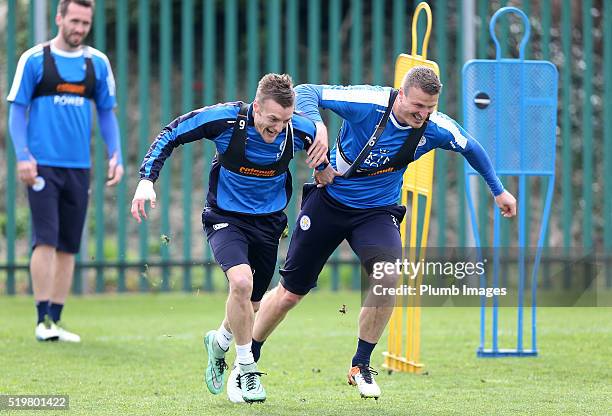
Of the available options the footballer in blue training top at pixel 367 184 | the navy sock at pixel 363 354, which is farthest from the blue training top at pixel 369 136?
the navy sock at pixel 363 354

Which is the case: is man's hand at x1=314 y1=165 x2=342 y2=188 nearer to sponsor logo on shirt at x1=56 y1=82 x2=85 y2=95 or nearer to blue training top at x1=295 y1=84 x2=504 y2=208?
blue training top at x1=295 y1=84 x2=504 y2=208

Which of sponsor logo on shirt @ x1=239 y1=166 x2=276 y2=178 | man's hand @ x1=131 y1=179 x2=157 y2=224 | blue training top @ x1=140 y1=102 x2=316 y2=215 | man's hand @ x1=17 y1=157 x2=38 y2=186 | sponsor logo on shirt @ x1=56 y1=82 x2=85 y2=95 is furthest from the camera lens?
sponsor logo on shirt @ x1=56 y1=82 x2=85 y2=95

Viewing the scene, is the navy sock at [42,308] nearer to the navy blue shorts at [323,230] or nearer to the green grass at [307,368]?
the green grass at [307,368]

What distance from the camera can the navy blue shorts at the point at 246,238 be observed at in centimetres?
612

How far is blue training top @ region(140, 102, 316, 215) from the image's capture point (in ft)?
20.0

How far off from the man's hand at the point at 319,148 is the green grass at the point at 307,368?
1.24m

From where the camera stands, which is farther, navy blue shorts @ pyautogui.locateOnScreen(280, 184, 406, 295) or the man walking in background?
the man walking in background

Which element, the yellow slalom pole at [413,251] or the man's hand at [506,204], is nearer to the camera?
the man's hand at [506,204]

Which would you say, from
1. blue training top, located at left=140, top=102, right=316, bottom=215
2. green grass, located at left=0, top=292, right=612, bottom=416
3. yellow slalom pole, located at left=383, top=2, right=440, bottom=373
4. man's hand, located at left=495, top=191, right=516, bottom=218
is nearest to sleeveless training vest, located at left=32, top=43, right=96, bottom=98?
green grass, located at left=0, top=292, right=612, bottom=416

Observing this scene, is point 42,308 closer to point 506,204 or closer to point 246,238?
point 246,238

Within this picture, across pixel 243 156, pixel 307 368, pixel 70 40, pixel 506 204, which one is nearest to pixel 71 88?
pixel 70 40

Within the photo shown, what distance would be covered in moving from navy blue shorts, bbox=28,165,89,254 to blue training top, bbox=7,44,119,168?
0.08m

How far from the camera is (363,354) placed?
629 cm

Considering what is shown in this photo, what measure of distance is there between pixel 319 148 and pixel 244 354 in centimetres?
111
